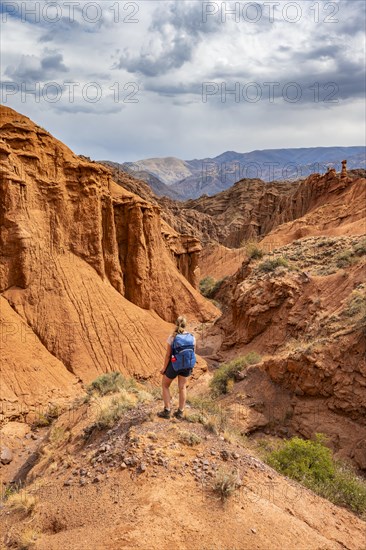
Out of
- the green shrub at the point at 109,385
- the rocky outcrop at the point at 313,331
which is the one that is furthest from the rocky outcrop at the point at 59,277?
the rocky outcrop at the point at 313,331

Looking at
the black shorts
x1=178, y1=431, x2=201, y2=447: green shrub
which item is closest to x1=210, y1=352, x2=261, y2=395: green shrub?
the black shorts

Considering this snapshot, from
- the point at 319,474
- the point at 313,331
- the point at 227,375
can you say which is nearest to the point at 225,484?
the point at 319,474

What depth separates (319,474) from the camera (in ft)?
25.2

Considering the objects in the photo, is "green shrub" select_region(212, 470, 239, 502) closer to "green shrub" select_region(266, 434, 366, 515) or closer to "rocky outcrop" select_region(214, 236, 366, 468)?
"green shrub" select_region(266, 434, 366, 515)

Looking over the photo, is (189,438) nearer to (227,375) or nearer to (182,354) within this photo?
(182,354)

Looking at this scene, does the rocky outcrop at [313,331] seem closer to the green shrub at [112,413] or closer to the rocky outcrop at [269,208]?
the green shrub at [112,413]

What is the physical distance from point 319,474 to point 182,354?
3401mm

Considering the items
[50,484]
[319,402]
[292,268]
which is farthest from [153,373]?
[50,484]

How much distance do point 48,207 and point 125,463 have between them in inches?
487

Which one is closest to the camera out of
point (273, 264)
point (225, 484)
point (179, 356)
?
point (225, 484)

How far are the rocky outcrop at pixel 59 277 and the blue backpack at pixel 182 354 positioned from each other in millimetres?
8076

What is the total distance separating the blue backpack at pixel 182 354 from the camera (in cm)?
695

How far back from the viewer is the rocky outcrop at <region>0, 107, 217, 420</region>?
14680mm

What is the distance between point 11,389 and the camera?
43.0ft
